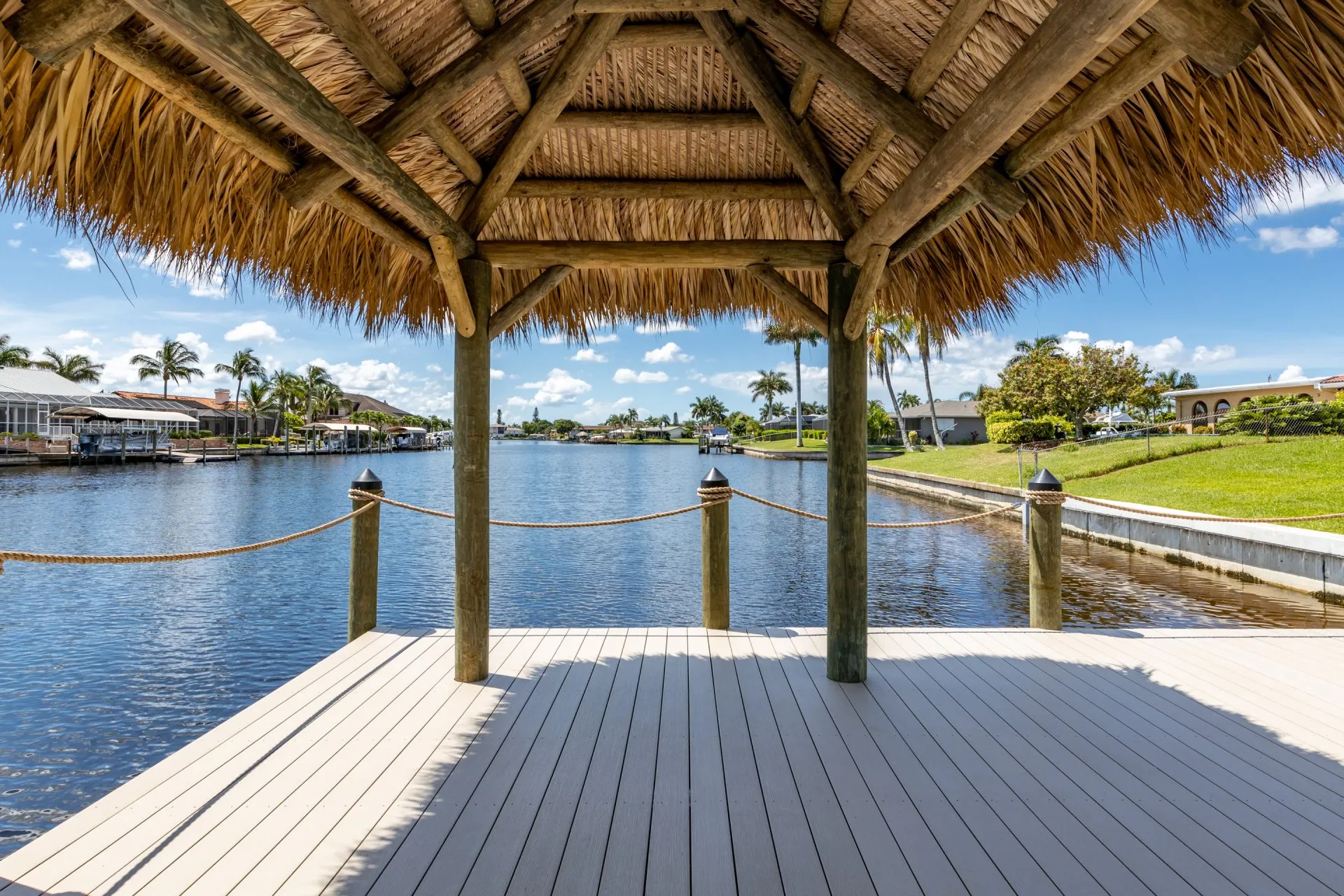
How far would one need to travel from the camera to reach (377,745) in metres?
2.54

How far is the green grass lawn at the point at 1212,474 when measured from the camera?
9.13m

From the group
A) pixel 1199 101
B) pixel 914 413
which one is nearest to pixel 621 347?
pixel 914 413

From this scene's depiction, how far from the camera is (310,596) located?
8336 mm

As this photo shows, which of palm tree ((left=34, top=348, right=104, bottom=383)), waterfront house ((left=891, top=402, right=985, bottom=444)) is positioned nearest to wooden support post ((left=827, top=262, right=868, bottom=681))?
waterfront house ((left=891, top=402, right=985, bottom=444))

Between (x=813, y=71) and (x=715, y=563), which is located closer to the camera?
(x=813, y=71)

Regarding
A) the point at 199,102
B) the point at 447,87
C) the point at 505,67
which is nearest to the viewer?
the point at 199,102

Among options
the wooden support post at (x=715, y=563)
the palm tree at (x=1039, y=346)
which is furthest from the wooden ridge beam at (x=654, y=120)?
the palm tree at (x=1039, y=346)

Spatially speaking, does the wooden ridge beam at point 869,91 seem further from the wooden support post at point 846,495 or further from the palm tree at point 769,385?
the palm tree at point 769,385

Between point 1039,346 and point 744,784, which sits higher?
point 1039,346

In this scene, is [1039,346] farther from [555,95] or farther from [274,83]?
[274,83]

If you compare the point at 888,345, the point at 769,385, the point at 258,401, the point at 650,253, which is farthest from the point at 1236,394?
the point at 258,401

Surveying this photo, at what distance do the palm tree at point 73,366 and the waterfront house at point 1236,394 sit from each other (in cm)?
6643

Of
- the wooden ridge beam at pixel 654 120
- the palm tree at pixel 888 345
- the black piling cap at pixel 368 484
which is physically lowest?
the black piling cap at pixel 368 484

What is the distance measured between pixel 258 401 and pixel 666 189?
53.2 m
